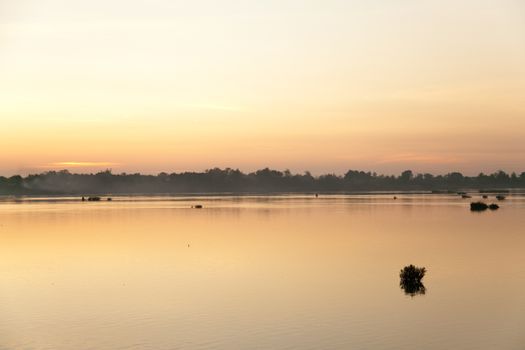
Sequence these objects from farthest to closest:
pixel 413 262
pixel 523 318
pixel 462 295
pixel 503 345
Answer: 1. pixel 413 262
2. pixel 462 295
3. pixel 523 318
4. pixel 503 345

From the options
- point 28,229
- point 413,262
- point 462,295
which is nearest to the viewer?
point 462,295

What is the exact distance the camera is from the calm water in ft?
74.8

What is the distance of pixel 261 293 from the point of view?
102 ft

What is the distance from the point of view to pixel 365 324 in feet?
80.8

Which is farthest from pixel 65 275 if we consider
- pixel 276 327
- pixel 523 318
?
pixel 523 318

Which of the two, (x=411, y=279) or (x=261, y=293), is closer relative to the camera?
(x=261, y=293)

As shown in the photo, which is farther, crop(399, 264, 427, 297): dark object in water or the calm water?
crop(399, 264, 427, 297): dark object in water

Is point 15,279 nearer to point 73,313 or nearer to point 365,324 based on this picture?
point 73,313

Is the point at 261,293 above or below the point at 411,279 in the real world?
below

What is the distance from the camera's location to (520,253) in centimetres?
4641

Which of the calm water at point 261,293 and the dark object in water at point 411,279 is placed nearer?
the calm water at point 261,293

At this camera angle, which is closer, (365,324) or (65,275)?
(365,324)

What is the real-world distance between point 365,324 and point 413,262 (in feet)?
61.3

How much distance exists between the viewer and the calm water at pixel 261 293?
22797 mm
